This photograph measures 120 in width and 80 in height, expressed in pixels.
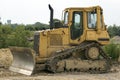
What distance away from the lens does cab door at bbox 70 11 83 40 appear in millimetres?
17984

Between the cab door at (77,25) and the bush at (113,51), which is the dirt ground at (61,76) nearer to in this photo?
the cab door at (77,25)

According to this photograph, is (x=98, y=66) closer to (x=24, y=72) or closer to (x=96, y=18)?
(x=96, y=18)

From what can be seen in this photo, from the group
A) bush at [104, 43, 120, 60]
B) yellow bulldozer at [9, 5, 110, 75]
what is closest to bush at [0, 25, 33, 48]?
bush at [104, 43, 120, 60]

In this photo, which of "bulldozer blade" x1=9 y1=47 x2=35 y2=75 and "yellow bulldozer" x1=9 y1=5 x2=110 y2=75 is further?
"yellow bulldozer" x1=9 y1=5 x2=110 y2=75

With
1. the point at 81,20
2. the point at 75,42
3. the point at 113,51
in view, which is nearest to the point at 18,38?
the point at 113,51

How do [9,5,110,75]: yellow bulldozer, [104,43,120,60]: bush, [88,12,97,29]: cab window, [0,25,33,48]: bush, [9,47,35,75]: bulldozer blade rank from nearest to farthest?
[9,47,35,75]: bulldozer blade < [9,5,110,75]: yellow bulldozer < [88,12,97,29]: cab window < [104,43,120,60]: bush < [0,25,33,48]: bush

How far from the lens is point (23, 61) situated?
17.8m

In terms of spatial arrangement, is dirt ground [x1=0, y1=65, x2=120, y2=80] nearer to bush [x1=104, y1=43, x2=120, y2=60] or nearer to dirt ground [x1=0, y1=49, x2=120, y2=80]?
dirt ground [x1=0, y1=49, x2=120, y2=80]

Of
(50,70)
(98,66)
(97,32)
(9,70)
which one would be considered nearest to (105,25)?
(97,32)

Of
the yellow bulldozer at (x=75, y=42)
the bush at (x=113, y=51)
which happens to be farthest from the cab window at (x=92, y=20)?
the bush at (x=113, y=51)

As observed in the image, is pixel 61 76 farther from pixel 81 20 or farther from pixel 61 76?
pixel 81 20

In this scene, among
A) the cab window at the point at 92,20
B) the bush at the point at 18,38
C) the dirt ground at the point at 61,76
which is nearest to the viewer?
the dirt ground at the point at 61,76

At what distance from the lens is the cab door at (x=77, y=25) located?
59.0 ft

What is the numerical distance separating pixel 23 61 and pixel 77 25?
3048 millimetres
